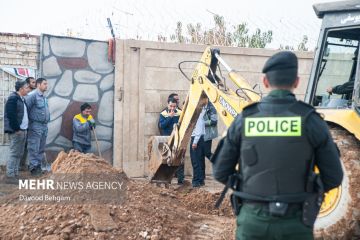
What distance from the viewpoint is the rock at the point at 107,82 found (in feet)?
31.8

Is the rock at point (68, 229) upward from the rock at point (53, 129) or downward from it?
downward

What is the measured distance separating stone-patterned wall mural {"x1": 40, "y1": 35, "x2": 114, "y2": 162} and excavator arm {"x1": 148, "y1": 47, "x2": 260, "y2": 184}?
2286 mm

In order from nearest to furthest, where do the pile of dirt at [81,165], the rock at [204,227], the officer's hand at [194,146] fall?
the rock at [204,227], the pile of dirt at [81,165], the officer's hand at [194,146]

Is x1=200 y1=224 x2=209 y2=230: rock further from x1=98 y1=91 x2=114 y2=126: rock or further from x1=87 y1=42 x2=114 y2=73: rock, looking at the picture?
x1=87 y1=42 x2=114 y2=73: rock

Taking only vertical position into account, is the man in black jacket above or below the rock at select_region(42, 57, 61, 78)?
below

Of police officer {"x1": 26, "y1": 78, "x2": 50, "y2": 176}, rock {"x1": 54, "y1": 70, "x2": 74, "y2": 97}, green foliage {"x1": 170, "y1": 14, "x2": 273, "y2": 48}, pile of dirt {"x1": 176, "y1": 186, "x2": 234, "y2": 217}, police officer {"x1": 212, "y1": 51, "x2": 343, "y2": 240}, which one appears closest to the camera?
police officer {"x1": 212, "y1": 51, "x2": 343, "y2": 240}

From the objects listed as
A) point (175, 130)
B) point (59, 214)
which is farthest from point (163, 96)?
point (59, 214)

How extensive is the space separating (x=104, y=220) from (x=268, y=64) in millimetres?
2823

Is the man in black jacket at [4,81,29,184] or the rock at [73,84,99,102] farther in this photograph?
the rock at [73,84,99,102]

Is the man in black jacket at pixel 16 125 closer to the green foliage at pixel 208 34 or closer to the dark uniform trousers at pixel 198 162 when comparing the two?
the dark uniform trousers at pixel 198 162

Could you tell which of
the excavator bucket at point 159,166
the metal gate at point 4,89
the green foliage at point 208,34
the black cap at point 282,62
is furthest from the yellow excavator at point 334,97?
the green foliage at point 208,34

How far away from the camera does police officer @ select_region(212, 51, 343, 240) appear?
2.71 m

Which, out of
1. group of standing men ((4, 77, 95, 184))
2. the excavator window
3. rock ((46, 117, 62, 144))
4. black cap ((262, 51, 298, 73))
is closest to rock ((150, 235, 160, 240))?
the excavator window

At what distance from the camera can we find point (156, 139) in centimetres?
751
